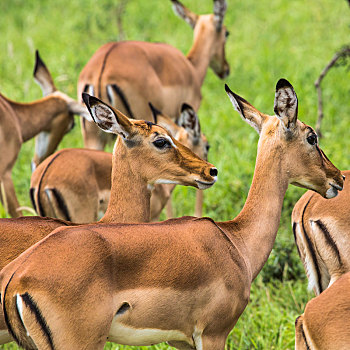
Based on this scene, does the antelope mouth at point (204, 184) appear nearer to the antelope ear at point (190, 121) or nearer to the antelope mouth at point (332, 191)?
the antelope mouth at point (332, 191)

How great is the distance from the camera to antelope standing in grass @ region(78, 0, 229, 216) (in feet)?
21.2

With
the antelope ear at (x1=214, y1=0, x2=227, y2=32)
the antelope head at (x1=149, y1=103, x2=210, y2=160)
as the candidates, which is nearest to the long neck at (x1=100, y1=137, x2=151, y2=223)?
the antelope head at (x1=149, y1=103, x2=210, y2=160)

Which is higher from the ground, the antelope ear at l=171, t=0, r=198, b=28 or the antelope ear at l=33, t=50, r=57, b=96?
the antelope ear at l=171, t=0, r=198, b=28

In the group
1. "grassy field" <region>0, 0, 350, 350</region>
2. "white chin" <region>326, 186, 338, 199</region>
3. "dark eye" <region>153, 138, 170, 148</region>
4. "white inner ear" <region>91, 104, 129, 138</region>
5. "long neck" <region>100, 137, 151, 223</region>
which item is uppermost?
"white inner ear" <region>91, 104, 129, 138</region>

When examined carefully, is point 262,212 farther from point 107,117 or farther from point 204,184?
point 107,117

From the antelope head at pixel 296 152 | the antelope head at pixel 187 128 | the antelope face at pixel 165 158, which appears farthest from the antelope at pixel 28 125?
the antelope head at pixel 296 152

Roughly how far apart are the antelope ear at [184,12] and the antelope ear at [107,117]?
4.47 meters

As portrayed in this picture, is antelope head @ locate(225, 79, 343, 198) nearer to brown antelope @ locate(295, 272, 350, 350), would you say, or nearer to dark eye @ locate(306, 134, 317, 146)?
dark eye @ locate(306, 134, 317, 146)

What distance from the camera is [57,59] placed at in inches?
374

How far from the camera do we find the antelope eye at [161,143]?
3955 mm

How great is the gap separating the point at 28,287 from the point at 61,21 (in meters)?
8.92

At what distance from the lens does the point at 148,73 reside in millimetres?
6820

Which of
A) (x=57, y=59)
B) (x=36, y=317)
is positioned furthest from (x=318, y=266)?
(x=57, y=59)

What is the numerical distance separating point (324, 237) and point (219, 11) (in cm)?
461
